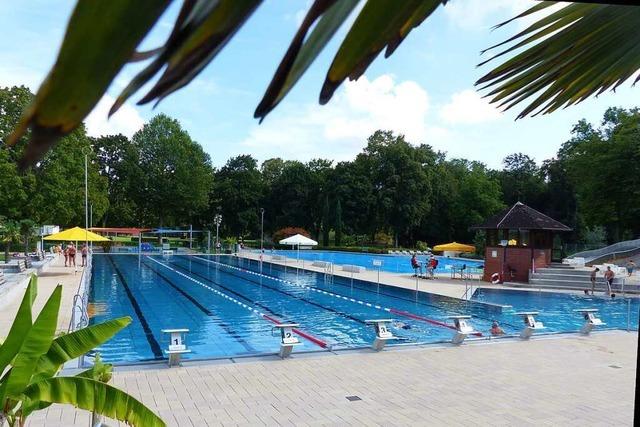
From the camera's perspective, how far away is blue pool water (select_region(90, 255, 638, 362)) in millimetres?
11867

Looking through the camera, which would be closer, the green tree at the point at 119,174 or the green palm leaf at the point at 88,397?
the green palm leaf at the point at 88,397

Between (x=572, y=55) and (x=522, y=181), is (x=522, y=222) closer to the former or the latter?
(x=572, y=55)

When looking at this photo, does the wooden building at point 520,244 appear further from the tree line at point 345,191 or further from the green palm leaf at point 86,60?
the green palm leaf at point 86,60

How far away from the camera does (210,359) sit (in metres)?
8.73

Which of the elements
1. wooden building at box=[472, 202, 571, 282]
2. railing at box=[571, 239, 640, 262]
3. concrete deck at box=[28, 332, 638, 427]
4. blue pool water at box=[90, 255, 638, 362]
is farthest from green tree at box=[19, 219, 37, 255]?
railing at box=[571, 239, 640, 262]

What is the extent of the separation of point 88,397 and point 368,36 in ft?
12.8

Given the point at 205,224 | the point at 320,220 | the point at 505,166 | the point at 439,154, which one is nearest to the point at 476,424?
the point at 320,220

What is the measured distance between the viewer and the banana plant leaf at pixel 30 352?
346 cm

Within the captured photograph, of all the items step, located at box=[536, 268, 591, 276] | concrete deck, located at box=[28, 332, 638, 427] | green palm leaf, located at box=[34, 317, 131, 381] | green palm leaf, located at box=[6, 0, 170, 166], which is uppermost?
green palm leaf, located at box=[6, 0, 170, 166]

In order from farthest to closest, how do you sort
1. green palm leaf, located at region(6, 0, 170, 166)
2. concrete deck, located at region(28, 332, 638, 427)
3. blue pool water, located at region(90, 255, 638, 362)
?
blue pool water, located at region(90, 255, 638, 362) → concrete deck, located at region(28, 332, 638, 427) → green palm leaf, located at region(6, 0, 170, 166)

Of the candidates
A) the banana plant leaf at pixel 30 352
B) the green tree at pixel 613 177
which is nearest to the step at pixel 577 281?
the green tree at pixel 613 177

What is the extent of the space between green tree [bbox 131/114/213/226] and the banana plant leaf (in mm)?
50496

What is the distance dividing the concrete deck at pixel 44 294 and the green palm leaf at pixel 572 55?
28.4 ft

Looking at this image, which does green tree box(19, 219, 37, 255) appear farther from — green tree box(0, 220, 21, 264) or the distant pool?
the distant pool
